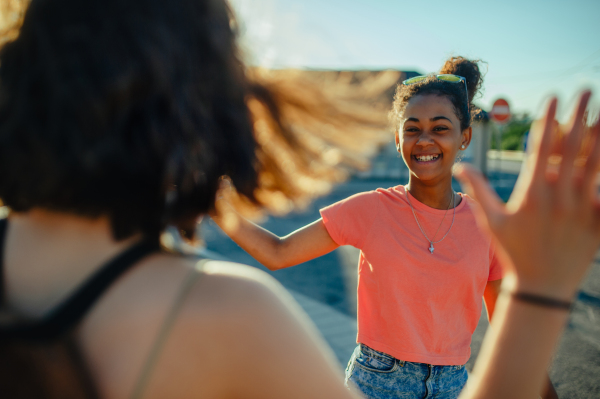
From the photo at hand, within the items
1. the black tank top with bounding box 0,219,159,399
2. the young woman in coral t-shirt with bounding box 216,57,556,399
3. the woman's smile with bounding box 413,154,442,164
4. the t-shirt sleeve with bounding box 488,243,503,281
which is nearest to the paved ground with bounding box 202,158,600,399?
the young woman in coral t-shirt with bounding box 216,57,556,399

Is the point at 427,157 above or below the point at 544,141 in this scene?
below

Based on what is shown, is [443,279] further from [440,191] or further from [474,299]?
[440,191]

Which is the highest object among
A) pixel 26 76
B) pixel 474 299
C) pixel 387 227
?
pixel 26 76

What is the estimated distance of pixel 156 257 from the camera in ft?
2.51

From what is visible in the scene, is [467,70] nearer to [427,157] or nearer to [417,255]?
[427,157]

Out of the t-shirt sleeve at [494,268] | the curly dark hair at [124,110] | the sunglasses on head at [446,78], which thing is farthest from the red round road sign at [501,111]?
the curly dark hair at [124,110]

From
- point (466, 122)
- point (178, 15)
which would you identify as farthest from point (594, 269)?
point (178, 15)

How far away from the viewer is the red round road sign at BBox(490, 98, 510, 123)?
15.0 meters

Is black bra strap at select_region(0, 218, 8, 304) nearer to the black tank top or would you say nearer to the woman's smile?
the black tank top

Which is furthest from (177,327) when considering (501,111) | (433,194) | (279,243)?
(501,111)

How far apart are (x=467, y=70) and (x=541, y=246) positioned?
5.99 feet

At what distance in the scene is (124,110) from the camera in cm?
72

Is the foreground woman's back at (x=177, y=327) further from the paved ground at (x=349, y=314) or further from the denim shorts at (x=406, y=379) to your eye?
the paved ground at (x=349, y=314)

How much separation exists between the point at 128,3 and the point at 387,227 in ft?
4.88
